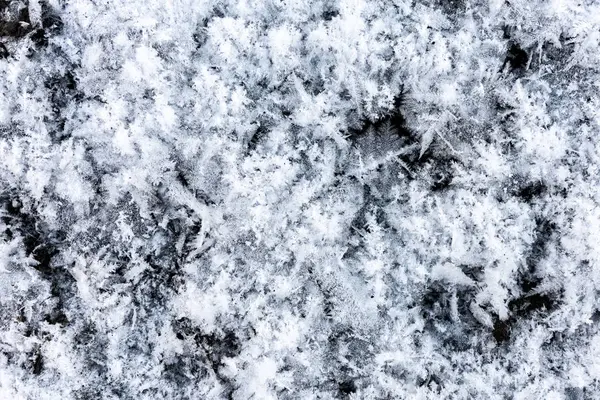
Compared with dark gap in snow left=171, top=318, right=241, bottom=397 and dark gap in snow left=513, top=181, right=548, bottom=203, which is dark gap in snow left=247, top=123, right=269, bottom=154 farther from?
dark gap in snow left=513, top=181, right=548, bottom=203

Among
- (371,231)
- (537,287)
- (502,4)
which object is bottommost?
(537,287)

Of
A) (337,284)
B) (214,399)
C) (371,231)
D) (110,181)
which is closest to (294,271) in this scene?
(337,284)

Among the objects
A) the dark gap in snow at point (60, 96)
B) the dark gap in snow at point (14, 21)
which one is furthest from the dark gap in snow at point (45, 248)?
the dark gap in snow at point (14, 21)

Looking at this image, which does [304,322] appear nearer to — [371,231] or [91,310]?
[371,231]

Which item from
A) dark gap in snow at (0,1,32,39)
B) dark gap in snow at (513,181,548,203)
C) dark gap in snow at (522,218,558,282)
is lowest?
dark gap in snow at (522,218,558,282)

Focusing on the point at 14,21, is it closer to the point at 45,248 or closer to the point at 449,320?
the point at 45,248

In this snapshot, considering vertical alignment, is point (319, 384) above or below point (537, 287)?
below

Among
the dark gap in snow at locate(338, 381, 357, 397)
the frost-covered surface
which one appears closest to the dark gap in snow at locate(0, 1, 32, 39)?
the frost-covered surface

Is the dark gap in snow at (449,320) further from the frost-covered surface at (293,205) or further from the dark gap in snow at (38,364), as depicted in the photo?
the dark gap in snow at (38,364)
